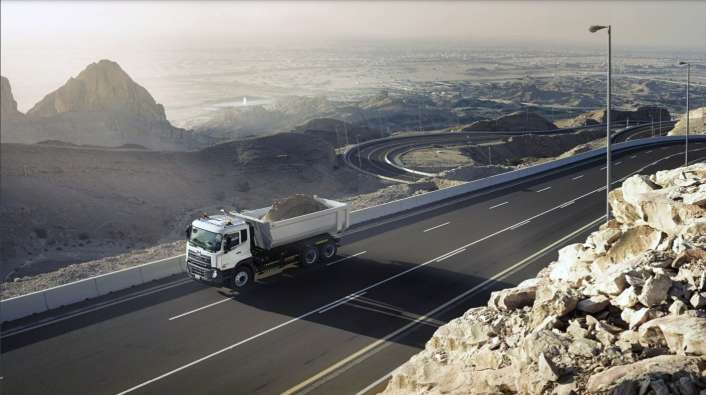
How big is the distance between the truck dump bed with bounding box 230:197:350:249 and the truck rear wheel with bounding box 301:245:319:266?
1.56ft

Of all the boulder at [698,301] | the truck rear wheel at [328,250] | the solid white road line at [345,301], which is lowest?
the solid white road line at [345,301]

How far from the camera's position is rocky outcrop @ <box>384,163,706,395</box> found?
27.8 ft

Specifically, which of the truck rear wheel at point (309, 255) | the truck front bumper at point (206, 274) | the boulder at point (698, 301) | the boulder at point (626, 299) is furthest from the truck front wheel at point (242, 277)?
the boulder at point (698, 301)

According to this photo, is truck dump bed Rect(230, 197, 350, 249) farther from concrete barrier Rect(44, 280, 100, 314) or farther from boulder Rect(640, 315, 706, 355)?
boulder Rect(640, 315, 706, 355)

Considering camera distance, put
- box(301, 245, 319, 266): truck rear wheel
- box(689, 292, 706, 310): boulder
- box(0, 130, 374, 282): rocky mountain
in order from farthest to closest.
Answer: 1. box(0, 130, 374, 282): rocky mountain
2. box(301, 245, 319, 266): truck rear wheel
3. box(689, 292, 706, 310): boulder

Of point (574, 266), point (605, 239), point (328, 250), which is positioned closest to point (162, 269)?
point (328, 250)

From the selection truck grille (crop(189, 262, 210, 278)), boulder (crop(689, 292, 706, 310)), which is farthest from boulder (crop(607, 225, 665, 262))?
truck grille (crop(189, 262, 210, 278))

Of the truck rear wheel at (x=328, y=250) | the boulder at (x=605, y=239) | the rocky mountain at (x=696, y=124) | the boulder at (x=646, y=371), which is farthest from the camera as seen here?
the rocky mountain at (x=696, y=124)

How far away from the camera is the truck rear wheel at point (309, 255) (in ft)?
75.9

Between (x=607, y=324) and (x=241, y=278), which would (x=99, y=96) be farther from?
(x=607, y=324)

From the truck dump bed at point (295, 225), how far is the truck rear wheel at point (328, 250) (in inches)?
19.7

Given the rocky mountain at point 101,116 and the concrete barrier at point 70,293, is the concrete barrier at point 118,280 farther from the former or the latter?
the rocky mountain at point 101,116

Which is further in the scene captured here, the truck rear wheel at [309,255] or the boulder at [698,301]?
the truck rear wheel at [309,255]

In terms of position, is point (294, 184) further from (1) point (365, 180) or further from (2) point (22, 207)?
Result: (2) point (22, 207)
